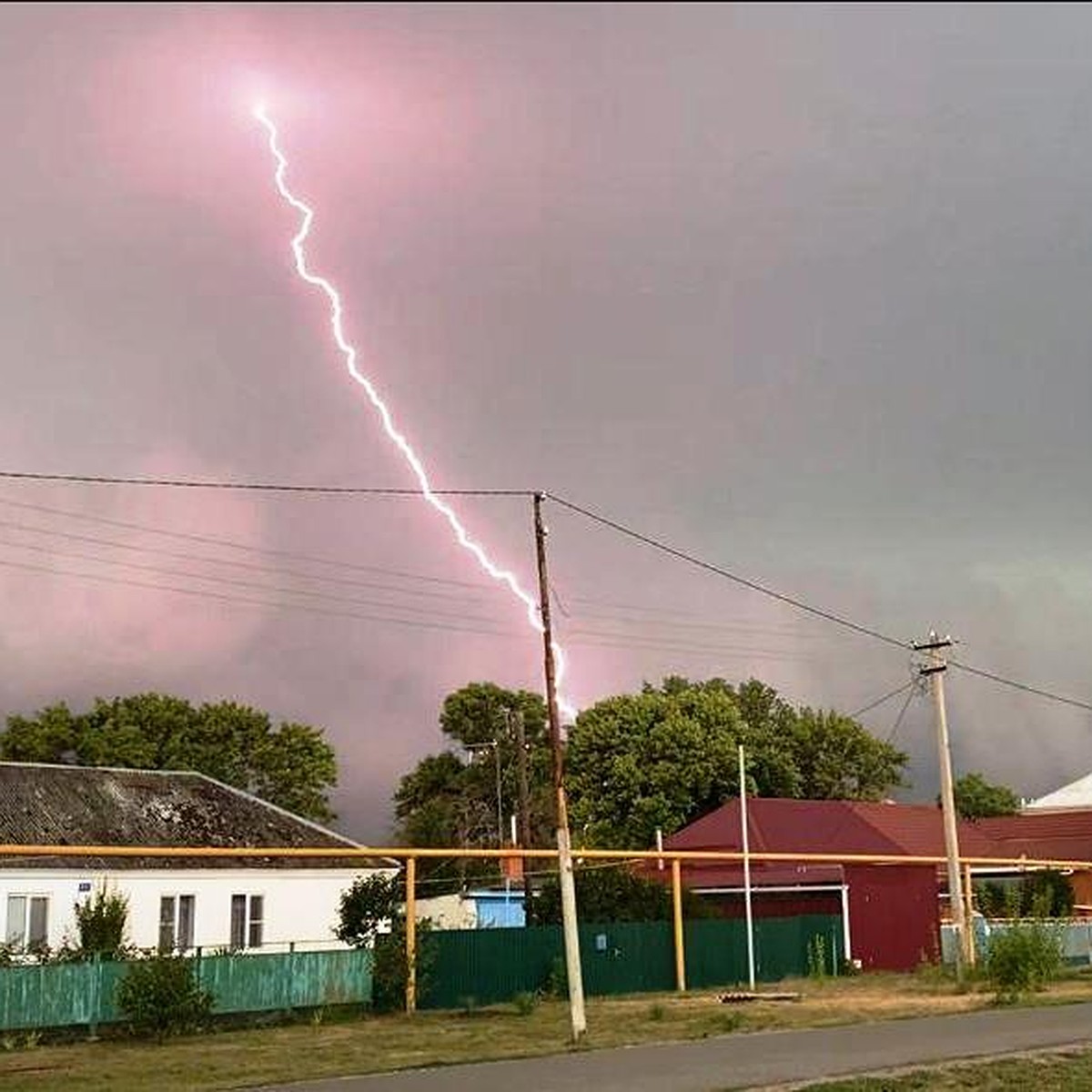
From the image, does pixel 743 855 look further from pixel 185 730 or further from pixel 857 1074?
pixel 185 730

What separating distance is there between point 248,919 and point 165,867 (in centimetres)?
270

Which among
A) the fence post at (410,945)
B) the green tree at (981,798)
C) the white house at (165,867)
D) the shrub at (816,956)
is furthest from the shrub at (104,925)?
the green tree at (981,798)

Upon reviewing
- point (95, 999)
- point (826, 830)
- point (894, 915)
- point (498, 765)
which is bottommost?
point (95, 999)

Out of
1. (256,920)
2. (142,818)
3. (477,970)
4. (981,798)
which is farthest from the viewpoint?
(981,798)

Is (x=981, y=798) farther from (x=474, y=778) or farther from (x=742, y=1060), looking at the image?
(x=742, y=1060)

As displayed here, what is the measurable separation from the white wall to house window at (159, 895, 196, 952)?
0.43ft

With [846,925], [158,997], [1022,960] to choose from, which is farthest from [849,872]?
[158,997]

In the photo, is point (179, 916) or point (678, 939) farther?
point (179, 916)

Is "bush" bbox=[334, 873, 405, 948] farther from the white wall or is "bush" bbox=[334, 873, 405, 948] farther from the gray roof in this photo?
the gray roof

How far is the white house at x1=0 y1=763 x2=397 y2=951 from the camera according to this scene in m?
33.2

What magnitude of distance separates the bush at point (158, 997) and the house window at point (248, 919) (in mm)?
13712

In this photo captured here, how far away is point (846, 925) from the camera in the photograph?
123 feet

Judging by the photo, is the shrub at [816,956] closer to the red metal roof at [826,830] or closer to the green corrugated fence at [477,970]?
the green corrugated fence at [477,970]

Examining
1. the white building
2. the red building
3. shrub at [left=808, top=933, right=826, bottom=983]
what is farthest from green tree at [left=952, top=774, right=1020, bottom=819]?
shrub at [left=808, top=933, right=826, bottom=983]
